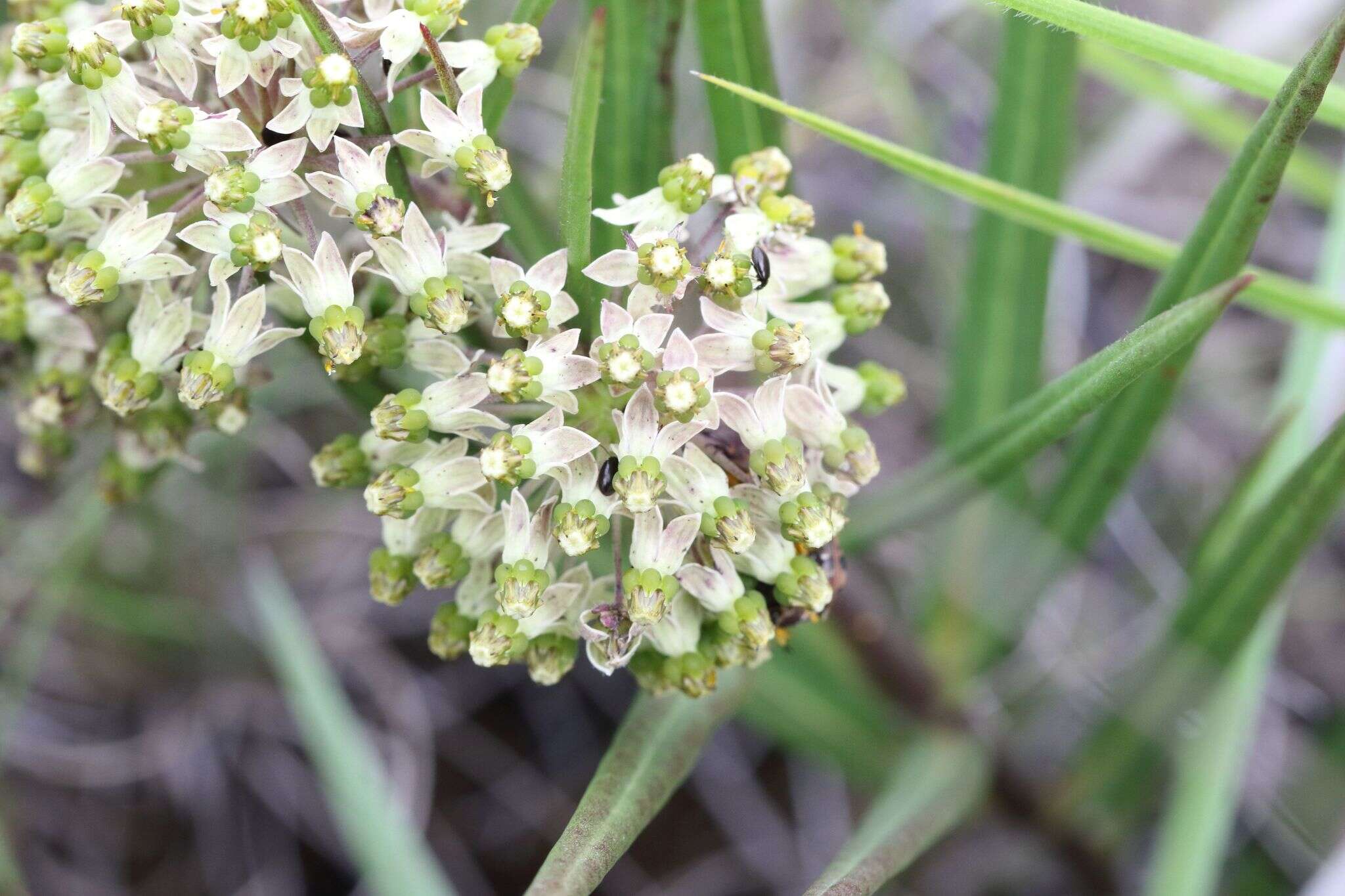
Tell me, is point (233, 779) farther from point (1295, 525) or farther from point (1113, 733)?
point (1295, 525)

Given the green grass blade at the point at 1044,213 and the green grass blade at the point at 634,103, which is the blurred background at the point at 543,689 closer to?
the green grass blade at the point at 1044,213

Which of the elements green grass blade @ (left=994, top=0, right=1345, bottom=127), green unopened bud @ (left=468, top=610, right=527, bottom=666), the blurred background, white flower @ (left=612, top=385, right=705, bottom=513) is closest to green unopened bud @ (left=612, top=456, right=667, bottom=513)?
white flower @ (left=612, top=385, right=705, bottom=513)

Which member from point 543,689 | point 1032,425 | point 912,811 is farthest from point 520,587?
point 543,689

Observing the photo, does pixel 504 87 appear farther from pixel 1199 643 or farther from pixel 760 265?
pixel 1199 643

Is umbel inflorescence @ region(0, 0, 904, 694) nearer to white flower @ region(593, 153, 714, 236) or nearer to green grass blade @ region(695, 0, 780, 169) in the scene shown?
white flower @ region(593, 153, 714, 236)

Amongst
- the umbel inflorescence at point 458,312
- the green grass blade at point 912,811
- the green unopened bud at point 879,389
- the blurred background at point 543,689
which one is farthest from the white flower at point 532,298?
the blurred background at point 543,689

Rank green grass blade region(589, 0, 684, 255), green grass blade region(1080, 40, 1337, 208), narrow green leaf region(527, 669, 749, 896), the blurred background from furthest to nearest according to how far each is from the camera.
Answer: the blurred background → green grass blade region(1080, 40, 1337, 208) → green grass blade region(589, 0, 684, 255) → narrow green leaf region(527, 669, 749, 896)

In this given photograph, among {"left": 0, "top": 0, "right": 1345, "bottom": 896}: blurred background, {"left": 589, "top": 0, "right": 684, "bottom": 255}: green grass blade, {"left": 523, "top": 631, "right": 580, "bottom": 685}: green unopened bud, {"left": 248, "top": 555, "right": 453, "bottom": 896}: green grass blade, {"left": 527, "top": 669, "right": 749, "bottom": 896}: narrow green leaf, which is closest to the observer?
{"left": 527, "top": 669, "right": 749, "bottom": 896}: narrow green leaf
